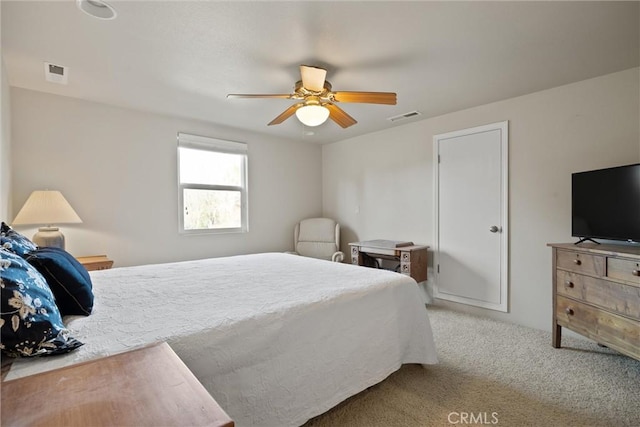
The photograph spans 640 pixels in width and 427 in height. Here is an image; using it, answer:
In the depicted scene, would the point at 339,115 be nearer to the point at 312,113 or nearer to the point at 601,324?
the point at 312,113

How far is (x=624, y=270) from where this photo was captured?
80.7 inches

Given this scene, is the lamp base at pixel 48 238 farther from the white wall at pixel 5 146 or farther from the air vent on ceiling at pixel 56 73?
the air vent on ceiling at pixel 56 73

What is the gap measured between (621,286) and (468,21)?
80.3 inches

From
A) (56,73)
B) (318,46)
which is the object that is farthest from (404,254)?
(56,73)

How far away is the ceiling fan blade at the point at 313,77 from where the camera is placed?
2.14m

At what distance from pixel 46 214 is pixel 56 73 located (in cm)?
121

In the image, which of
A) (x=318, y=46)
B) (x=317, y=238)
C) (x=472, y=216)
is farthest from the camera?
(x=317, y=238)

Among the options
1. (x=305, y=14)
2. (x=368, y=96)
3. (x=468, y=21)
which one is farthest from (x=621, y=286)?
(x=305, y=14)

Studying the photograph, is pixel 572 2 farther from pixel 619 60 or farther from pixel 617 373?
pixel 617 373

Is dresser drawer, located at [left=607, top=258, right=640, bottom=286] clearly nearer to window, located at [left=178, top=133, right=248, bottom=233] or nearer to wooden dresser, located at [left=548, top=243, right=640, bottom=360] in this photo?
wooden dresser, located at [left=548, top=243, right=640, bottom=360]

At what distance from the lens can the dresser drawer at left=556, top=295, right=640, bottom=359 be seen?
198cm

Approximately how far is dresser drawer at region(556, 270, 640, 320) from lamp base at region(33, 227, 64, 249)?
440 centimetres

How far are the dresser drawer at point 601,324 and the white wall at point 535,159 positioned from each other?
531 mm

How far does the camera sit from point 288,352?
153 centimetres
